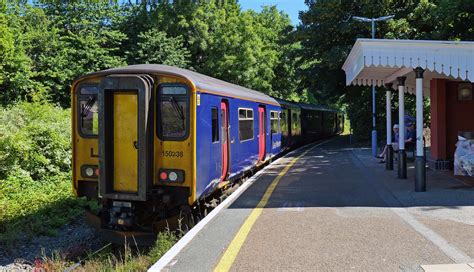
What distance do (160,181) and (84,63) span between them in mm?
26867

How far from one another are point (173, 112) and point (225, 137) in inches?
90.3

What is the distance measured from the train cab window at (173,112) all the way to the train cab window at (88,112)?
125 cm

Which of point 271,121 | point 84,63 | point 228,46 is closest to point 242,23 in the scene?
point 228,46

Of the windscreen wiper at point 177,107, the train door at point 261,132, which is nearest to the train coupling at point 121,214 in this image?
the windscreen wiper at point 177,107

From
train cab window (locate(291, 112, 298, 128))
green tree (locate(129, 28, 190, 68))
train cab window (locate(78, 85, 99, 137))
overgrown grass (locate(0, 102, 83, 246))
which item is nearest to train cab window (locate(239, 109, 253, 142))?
train cab window (locate(78, 85, 99, 137))

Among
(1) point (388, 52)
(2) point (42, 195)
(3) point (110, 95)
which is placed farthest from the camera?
(2) point (42, 195)

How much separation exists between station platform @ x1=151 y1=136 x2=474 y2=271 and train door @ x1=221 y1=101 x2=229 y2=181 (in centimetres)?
65

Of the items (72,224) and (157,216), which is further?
(72,224)

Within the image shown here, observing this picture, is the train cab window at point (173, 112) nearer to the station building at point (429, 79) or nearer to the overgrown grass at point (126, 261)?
the overgrown grass at point (126, 261)

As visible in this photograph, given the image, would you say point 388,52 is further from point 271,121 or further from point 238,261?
point 271,121

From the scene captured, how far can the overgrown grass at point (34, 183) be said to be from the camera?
10461 millimetres

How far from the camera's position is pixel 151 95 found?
24.7 ft

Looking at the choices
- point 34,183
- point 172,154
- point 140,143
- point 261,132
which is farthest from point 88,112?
point 34,183

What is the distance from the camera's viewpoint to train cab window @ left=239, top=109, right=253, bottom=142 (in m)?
11.2
